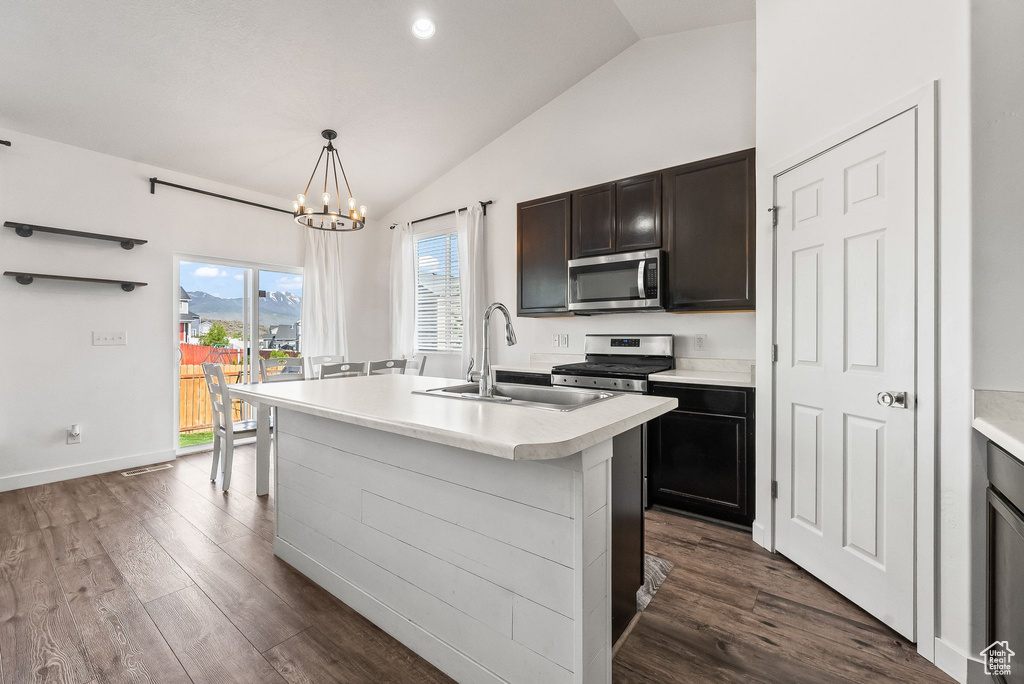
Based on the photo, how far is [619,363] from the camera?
3.48 metres

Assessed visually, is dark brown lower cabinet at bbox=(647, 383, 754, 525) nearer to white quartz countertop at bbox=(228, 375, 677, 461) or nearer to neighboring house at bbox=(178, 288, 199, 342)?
white quartz countertop at bbox=(228, 375, 677, 461)

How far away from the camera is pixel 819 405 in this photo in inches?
81.3

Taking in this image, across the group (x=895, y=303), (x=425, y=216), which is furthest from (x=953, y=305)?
(x=425, y=216)

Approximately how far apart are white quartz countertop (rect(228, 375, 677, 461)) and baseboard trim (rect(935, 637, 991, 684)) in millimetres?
1206

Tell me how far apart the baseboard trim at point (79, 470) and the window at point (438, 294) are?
8.76 feet

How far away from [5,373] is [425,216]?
370 cm

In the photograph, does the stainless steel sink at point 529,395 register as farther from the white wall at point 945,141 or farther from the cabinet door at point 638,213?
the cabinet door at point 638,213

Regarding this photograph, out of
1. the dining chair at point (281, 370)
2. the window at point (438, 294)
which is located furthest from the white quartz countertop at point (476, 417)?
the window at point (438, 294)

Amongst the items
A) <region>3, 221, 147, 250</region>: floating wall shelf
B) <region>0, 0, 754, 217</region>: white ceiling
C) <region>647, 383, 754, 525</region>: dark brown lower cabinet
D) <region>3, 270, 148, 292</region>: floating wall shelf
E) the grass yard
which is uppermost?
<region>0, 0, 754, 217</region>: white ceiling

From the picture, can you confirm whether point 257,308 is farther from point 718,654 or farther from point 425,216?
point 718,654

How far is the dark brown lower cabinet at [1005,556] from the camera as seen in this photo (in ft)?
3.62

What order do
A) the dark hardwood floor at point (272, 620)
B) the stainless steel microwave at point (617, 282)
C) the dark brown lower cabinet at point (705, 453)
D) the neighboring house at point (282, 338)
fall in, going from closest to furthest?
the dark hardwood floor at point (272, 620) → the dark brown lower cabinet at point (705, 453) → the stainless steel microwave at point (617, 282) → the neighboring house at point (282, 338)

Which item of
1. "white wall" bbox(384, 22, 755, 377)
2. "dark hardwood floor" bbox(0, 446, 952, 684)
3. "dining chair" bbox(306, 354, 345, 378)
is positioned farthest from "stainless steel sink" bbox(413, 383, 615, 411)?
"dining chair" bbox(306, 354, 345, 378)

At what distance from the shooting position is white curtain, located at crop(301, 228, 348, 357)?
4.89m
